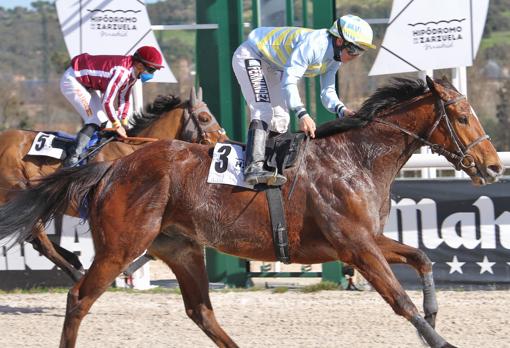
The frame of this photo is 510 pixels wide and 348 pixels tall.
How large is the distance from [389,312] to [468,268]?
4.33ft

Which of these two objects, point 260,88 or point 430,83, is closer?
point 430,83

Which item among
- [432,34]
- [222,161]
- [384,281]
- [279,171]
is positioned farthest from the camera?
[432,34]

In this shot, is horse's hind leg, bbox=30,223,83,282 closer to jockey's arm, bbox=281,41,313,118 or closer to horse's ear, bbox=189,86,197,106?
horse's ear, bbox=189,86,197,106

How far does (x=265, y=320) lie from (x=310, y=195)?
6.76ft

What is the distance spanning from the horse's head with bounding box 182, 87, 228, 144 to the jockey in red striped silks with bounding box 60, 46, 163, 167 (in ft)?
1.60

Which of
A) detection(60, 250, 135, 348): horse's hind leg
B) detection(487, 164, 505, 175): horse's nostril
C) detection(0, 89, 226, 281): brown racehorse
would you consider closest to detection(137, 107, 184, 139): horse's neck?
detection(0, 89, 226, 281): brown racehorse

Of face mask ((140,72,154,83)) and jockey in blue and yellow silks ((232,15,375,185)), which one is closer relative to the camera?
jockey in blue and yellow silks ((232,15,375,185))

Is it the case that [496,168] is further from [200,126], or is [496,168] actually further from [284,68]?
[200,126]

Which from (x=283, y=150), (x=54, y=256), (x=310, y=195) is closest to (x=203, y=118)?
(x=54, y=256)

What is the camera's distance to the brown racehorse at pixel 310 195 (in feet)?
18.0

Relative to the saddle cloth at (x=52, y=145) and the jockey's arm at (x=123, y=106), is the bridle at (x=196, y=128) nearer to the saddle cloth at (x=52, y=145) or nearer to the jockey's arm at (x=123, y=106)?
the jockey's arm at (x=123, y=106)

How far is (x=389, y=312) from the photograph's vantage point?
747cm

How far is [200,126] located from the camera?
322 inches

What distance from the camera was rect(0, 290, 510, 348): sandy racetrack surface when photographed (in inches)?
257
